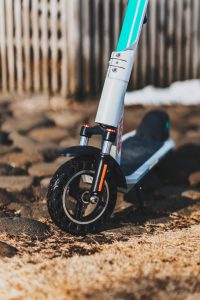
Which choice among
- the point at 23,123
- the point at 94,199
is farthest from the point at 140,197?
the point at 23,123

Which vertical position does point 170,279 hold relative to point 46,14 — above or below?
below

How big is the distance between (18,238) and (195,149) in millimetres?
3282

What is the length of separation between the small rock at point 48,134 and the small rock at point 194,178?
177 cm

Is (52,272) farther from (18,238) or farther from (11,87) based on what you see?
(11,87)

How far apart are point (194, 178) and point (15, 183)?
172 cm

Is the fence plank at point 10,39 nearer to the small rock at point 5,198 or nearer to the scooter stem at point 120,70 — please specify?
the small rock at point 5,198

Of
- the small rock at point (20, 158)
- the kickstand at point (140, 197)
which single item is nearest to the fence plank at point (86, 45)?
the small rock at point (20, 158)

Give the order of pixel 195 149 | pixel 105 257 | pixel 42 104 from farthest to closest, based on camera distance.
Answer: pixel 42 104 < pixel 195 149 < pixel 105 257

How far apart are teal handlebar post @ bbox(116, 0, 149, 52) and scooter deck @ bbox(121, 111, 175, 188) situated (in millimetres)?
972

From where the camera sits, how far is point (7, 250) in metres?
4.10

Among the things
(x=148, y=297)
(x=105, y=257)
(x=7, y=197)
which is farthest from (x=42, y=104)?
(x=148, y=297)

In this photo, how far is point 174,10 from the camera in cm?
980

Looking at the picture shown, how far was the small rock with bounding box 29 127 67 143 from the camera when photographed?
749 centimetres

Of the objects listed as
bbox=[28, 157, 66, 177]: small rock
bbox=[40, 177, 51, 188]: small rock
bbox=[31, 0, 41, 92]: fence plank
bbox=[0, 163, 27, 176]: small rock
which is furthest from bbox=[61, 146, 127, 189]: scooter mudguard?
bbox=[31, 0, 41, 92]: fence plank
